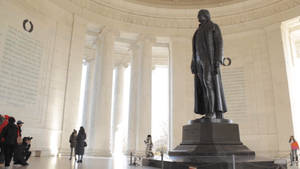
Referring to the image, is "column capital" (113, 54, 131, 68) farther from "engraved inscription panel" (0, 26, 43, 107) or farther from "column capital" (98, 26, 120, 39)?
"engraved inscription panel" (0, 26, 43, 107)

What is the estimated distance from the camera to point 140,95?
21281 millimetres

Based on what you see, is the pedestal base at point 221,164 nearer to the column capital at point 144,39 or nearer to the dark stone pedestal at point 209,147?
the dark stone pedestal at point 209,147

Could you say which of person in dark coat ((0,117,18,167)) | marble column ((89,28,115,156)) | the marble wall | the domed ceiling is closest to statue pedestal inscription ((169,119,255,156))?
person in dark coat ((0,117,18,167))

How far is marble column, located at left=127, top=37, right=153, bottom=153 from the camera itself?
66.6 ft

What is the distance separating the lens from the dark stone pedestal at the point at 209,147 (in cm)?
617

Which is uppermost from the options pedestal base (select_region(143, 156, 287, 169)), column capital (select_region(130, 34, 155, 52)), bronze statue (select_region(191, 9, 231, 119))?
column capital (select_region(130, 34, 155, 52))

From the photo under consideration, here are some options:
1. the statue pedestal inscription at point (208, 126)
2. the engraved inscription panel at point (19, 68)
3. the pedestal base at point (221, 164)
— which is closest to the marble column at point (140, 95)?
the engraved inscription panel at point (19, 68)

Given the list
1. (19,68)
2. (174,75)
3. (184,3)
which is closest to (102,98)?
(174,75)

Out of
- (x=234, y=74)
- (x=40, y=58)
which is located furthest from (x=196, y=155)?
(x=234, y=74)

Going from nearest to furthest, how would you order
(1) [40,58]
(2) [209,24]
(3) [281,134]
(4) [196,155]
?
(4) [196,155] → (2) [209,24] → (1) [40,58] → (3) [281,134]

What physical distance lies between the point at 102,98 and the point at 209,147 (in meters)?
13.6

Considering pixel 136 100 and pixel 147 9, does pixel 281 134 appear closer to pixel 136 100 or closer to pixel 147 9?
pixel 136 100

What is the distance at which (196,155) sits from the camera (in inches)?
269

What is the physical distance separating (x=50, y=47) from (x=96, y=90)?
4.68 m
